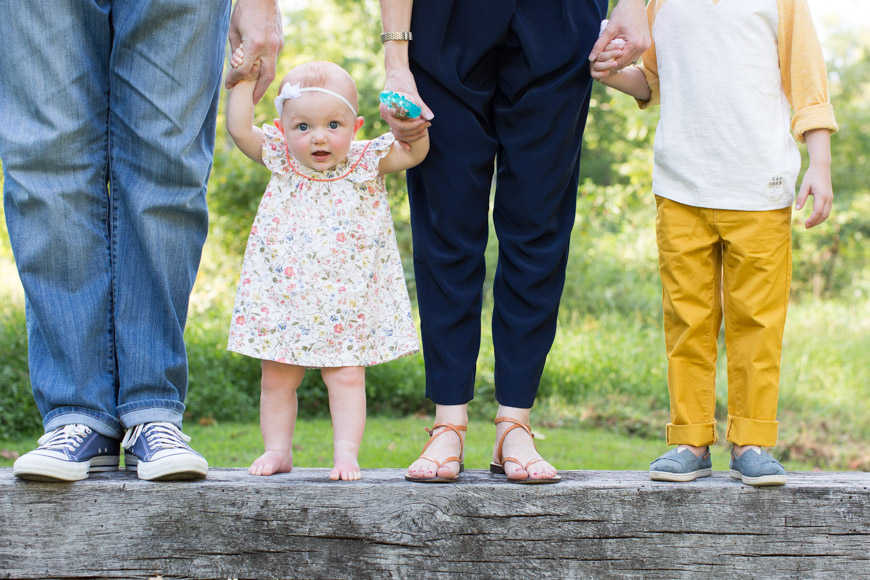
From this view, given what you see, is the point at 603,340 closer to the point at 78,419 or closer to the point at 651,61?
the point at 651,61

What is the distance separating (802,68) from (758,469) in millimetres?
1052

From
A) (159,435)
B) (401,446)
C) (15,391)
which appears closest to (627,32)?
(159,435)

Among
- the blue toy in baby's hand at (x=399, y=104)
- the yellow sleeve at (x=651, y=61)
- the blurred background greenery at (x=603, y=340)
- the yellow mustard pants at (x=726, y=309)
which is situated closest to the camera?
the blue toy in baby's hand at (x=399, y=104)

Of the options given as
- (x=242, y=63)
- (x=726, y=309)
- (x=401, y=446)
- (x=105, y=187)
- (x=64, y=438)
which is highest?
(x=242, y=63)

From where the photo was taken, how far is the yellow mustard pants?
2.14 m

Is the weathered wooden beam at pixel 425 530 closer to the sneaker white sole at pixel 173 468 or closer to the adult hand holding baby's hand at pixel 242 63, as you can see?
the sneaker white sole at pixel 173 468

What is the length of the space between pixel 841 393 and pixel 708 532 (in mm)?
5703

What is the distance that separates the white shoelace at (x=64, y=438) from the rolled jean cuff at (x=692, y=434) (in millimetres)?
1538

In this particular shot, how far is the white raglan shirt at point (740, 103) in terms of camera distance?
213cm

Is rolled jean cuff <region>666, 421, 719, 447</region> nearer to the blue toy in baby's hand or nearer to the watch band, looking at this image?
the blue toy in baby's hand

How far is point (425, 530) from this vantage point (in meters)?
2.01

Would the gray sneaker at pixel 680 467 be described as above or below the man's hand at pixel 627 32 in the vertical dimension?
below

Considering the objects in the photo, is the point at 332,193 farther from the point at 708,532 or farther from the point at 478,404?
the point at 478,404

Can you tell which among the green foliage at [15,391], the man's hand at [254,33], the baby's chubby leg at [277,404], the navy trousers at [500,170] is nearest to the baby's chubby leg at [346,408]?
the baby's chubby leg at [277,404]
